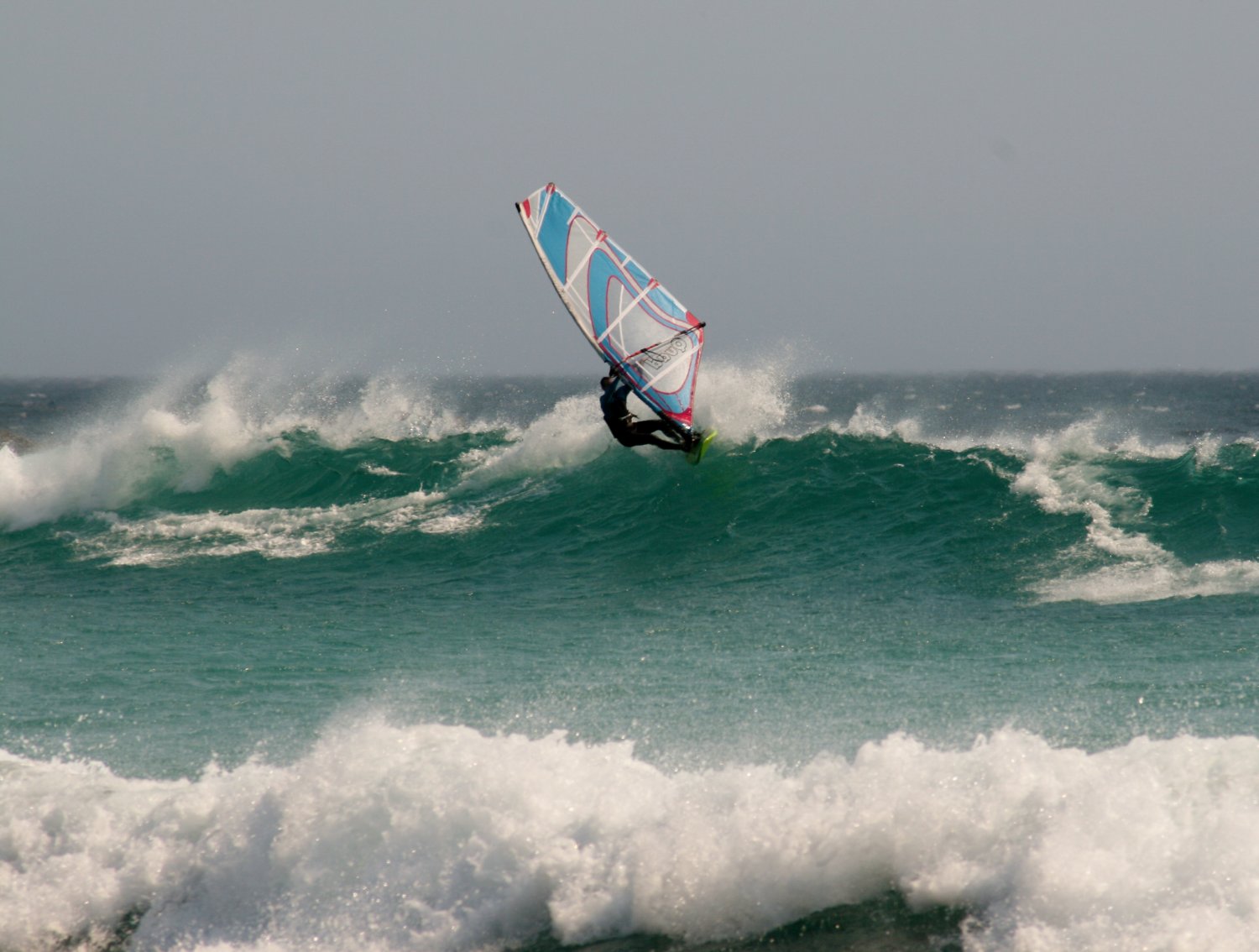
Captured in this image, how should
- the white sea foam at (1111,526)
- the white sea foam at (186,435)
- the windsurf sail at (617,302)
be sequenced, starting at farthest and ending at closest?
the white sea foam at (186,435) → the windsurf sail at (617,302) → the white sea foam at (1111,526)

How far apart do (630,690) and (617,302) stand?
217 inches

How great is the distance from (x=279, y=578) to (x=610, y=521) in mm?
4251

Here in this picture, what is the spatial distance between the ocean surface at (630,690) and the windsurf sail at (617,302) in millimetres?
2233

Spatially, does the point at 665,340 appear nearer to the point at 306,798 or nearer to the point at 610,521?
the point at 610,521

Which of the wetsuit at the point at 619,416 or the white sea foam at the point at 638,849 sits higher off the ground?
the wetsuit at the point at 619,416

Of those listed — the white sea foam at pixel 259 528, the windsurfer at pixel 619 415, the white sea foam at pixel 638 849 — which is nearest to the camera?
the white sea foam at pixel 638 849

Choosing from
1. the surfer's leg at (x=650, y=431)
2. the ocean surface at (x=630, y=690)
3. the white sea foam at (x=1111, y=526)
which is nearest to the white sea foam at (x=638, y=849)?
the ocean surface at (x=630, y=690)

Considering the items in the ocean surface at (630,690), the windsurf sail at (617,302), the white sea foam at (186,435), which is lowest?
the ocean surface at (630,690)

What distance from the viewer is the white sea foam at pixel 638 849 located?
4.73m

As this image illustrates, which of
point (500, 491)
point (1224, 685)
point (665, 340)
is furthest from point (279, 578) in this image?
point (1224, 685)

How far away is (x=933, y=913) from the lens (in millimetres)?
4914

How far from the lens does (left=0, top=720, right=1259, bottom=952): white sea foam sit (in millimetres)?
4727

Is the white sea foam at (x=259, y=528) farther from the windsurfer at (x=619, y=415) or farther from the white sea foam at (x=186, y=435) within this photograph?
the windsurfer at (x=619, y=415)

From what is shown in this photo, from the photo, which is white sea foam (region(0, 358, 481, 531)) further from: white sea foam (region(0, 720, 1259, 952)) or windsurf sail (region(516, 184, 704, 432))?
white sea foam (region(0, 720, 1259, 952))
